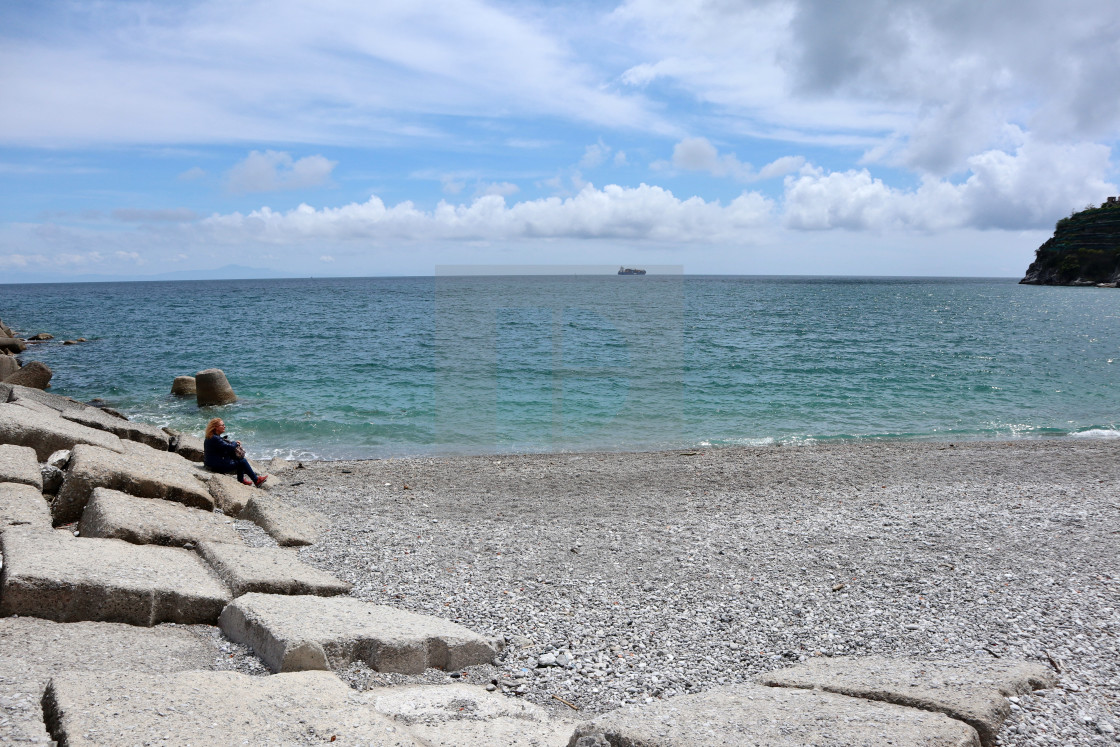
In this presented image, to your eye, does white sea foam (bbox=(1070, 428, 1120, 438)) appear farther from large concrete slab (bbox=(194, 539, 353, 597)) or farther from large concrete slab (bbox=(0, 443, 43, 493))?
large concrete slab (bbox=(0, 443, 43, 493))

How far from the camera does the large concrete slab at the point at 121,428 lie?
12.9 meters

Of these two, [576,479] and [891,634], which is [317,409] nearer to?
[576,479]

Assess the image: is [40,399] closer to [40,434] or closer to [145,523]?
[40,434]

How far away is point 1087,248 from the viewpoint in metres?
123

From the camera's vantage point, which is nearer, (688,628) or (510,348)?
(688,628)

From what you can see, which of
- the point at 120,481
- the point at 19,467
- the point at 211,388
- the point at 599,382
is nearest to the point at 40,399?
the point at 211,388

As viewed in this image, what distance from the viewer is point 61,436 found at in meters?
9.82

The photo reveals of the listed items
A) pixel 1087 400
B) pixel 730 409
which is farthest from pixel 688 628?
pixel 1087 400

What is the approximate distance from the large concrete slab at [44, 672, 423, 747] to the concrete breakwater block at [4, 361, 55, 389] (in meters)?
22.6

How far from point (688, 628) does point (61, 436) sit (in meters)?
8.95

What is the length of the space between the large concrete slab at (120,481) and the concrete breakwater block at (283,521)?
0.56m

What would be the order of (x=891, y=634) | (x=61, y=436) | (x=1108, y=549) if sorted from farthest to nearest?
(x=61, y=436) < (x=1108, y=549) < (x=891, y=634)

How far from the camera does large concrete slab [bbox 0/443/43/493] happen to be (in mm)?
7742

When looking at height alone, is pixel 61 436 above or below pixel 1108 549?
above
